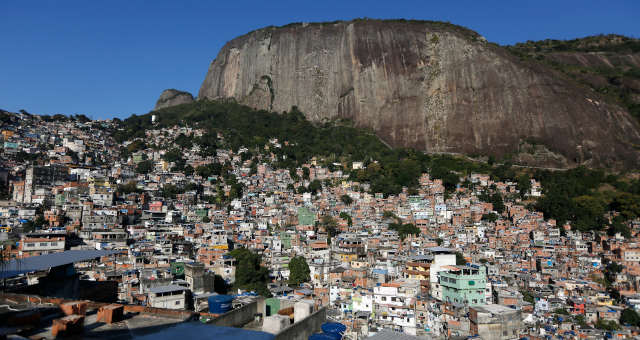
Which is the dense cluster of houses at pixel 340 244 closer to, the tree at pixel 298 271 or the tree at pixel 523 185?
the tree at pixel 298 271

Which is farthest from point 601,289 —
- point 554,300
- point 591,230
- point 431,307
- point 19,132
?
point 19,132

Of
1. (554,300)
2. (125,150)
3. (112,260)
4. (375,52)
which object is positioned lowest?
(554,300)

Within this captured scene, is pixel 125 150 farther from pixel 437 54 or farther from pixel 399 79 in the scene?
pixel 437 54

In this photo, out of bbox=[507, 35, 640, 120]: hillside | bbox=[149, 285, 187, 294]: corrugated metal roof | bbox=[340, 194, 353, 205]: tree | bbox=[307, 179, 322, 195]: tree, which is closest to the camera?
bbox=[149, 285, 187, 294]: corrugated metal roof

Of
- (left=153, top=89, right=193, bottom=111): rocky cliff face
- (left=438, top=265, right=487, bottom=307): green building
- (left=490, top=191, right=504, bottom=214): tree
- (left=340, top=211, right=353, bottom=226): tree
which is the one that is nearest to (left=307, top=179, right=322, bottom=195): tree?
(left=340, top=211, right=353, bottom=226): tree

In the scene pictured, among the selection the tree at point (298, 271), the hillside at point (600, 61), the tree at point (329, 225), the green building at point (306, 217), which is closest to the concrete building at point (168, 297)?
the tree at point (298, 271)

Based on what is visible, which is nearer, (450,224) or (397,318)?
(397,318)

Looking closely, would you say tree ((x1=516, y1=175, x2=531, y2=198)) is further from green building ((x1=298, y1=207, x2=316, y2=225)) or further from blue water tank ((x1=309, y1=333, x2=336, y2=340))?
blue water tank ((x1=309, y1=333, x2=336, y2=340))
